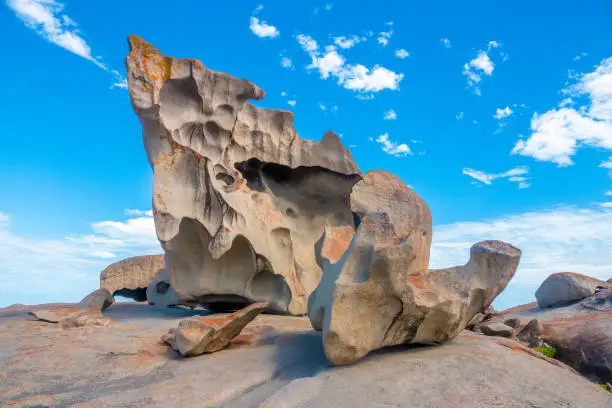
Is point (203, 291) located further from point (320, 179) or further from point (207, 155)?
point (320, 179)

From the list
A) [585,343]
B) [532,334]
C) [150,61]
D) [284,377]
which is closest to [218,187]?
[150,61]

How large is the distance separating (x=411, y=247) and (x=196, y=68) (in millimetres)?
7132

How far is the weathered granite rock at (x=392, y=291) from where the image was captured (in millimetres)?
4078

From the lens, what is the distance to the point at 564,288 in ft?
35.6

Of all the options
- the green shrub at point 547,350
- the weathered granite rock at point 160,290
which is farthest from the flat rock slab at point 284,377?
the weathered granite rock at point 160,290

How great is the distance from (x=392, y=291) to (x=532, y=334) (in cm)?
391

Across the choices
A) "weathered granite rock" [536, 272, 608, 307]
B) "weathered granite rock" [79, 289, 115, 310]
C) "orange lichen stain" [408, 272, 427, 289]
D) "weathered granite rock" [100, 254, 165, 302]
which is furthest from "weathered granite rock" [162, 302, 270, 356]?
"weathered granite rock" [100, 254, 165, 302]

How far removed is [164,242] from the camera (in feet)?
29.9

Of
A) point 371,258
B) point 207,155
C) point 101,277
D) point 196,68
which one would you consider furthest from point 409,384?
point 101,277

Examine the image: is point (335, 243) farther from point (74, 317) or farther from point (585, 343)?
point (74, 317)

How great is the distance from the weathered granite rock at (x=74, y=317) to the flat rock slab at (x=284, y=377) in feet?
4.78

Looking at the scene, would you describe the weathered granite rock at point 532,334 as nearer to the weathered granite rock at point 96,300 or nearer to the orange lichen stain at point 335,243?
the orange lichen stain at point 335,243

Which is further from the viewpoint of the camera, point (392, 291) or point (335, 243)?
point (335, 243)

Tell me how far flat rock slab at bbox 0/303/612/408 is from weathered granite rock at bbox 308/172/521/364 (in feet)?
0.71
